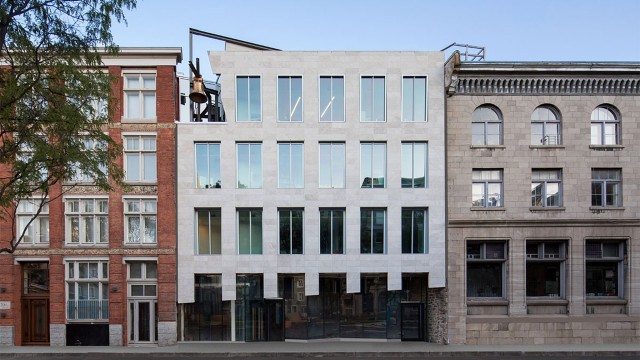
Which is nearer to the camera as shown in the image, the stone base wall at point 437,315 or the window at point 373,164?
the stone base wall at point 437,315

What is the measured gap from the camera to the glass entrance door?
18469 millimetres

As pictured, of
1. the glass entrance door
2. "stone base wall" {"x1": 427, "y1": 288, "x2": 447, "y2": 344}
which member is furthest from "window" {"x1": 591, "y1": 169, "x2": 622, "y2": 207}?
the glass entrance door

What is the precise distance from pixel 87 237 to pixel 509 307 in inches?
772

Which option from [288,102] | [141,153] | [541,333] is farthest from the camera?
[288,102]

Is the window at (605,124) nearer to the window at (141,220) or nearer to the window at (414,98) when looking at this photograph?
the window at (414,98)

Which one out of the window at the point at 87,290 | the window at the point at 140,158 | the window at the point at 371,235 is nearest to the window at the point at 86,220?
the window at the point at 87,290

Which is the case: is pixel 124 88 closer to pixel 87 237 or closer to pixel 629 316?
pixel 87 237

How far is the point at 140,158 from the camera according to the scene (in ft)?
61.1

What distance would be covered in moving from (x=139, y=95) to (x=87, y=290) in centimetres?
932

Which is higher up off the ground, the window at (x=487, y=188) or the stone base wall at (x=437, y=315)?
the window at (x=487, y=188)

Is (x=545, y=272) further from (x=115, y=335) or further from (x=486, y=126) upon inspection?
(x=115, y=335)

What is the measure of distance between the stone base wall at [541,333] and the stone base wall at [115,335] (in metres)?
15.6

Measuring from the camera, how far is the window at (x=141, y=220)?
18.6m

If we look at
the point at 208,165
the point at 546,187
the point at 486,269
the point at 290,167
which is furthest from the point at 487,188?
the point at 208,165
